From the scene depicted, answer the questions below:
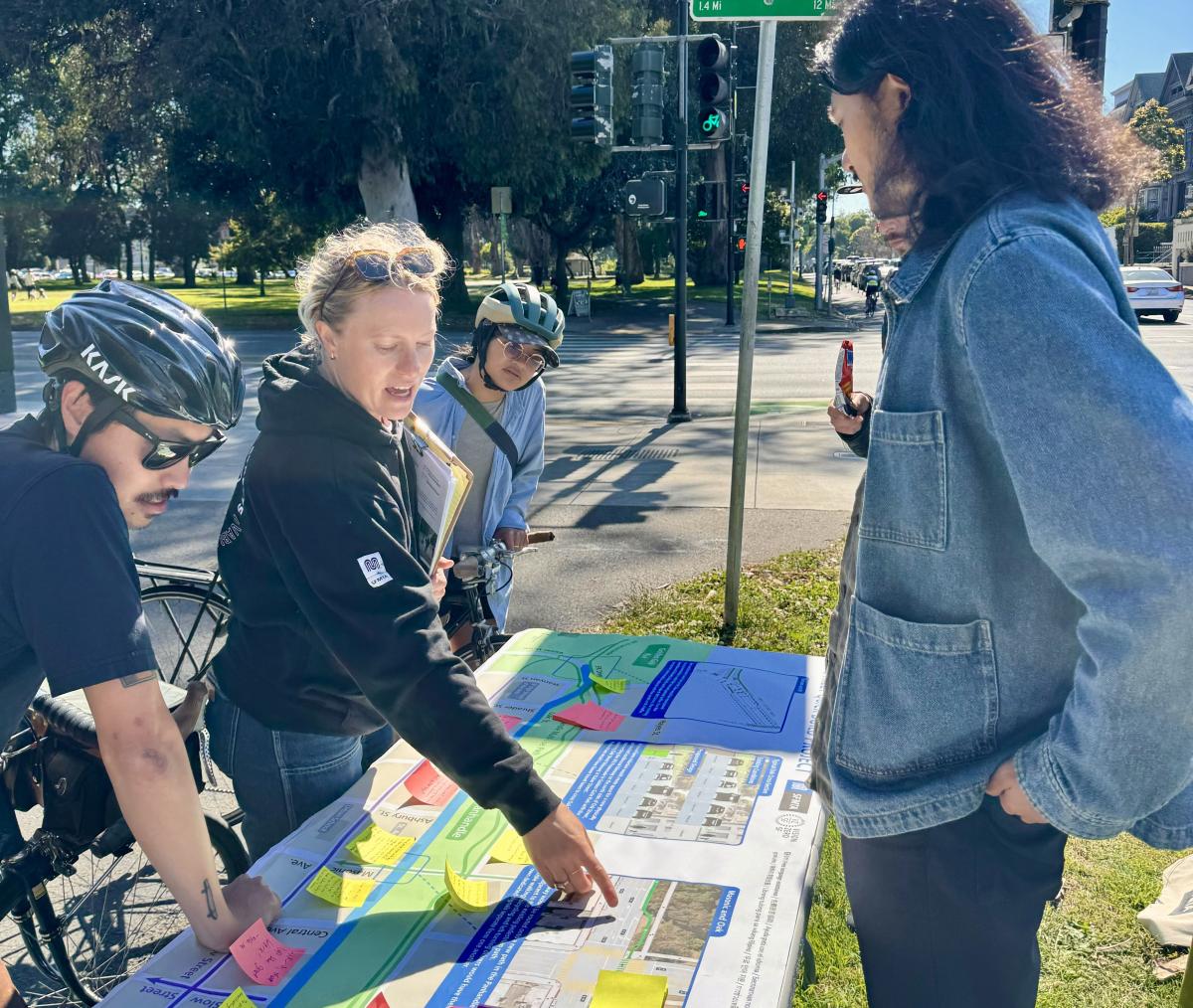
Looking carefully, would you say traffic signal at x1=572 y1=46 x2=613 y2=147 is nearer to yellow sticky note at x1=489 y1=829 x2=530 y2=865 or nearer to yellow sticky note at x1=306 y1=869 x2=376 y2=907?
yellow sticky note at x1=489 y1=829 x2=530 y2=865

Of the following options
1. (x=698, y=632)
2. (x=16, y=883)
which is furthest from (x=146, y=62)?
(x=16, y=883)

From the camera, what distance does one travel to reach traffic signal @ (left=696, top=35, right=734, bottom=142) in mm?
10562

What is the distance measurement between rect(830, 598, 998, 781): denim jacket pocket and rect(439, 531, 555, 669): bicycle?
6.74 ft

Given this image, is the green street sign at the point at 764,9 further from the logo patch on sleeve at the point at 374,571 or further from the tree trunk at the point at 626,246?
the tree trunk at the point at 626,246

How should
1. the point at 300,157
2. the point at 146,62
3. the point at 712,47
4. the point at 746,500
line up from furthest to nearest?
the point at 300,157 < the point at 146,62 < the point at 712,47 < the point at 746,500

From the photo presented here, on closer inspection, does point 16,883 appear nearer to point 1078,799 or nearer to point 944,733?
point 944,733

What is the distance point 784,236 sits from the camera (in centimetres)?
4653

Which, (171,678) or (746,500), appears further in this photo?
(746,500)

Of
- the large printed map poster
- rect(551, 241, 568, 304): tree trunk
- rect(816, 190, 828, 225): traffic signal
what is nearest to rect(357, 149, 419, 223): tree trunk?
rect(551, 241, 568, 304): tree trunk

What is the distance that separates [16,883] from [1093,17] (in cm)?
728

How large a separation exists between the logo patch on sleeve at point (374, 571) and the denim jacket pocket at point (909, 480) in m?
0.79

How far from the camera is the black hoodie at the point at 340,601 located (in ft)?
5.76

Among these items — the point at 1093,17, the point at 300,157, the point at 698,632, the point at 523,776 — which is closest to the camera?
the point at 523,776

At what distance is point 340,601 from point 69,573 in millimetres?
429
